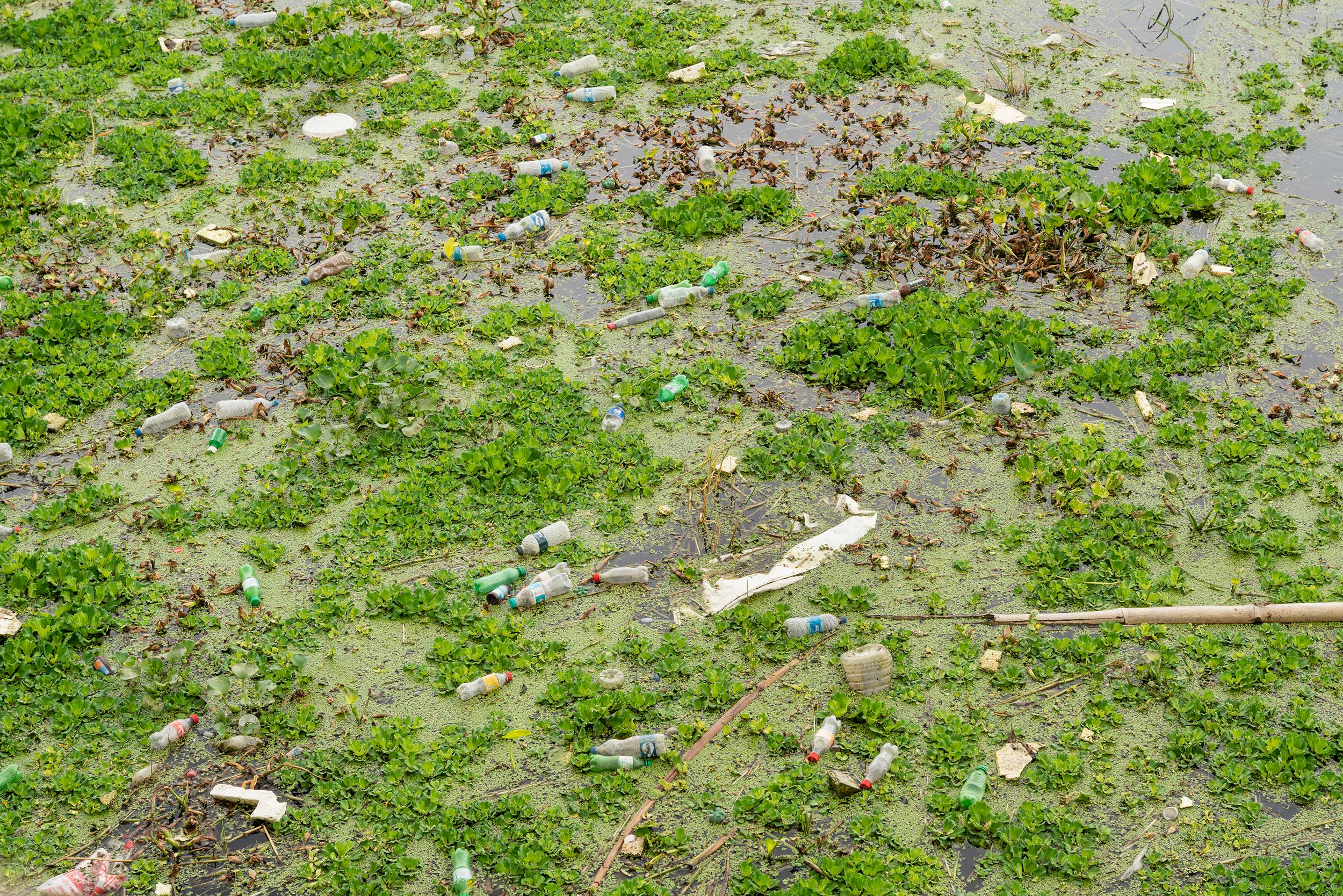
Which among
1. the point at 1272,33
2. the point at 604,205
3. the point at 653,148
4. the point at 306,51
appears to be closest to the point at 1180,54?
the point at 1272,33

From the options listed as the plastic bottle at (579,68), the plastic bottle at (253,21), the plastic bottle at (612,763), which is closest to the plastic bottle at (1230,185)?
the plastic bottle at (579,68)

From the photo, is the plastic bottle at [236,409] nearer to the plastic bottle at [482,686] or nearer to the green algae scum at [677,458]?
the green algae scum at [677,458]

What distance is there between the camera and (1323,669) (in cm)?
410

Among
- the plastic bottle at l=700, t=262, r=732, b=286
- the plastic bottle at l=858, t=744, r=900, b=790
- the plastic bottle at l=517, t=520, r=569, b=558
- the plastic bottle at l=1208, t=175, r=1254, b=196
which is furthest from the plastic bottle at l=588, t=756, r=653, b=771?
the plastic bottle at l=1208, t=175, r=1254, b=196

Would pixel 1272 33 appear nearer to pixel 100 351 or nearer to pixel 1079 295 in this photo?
pixel 1079 295

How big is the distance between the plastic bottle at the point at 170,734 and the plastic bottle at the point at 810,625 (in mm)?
2143

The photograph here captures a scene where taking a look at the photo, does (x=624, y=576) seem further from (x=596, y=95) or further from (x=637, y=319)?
(x=596, y=95)

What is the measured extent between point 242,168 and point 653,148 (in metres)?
2.55

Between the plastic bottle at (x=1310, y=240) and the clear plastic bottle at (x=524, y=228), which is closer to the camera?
the plastic bottle at (x=1310, y=240)

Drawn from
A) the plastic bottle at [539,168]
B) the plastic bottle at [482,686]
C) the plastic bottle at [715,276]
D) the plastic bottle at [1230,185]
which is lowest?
the plastic bottle at [482,686]

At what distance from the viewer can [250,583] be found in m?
4.55

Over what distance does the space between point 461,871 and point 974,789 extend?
5.33 ft

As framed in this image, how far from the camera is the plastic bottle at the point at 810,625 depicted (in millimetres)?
4316

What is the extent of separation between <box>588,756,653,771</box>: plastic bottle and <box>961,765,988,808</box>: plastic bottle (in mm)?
1059
